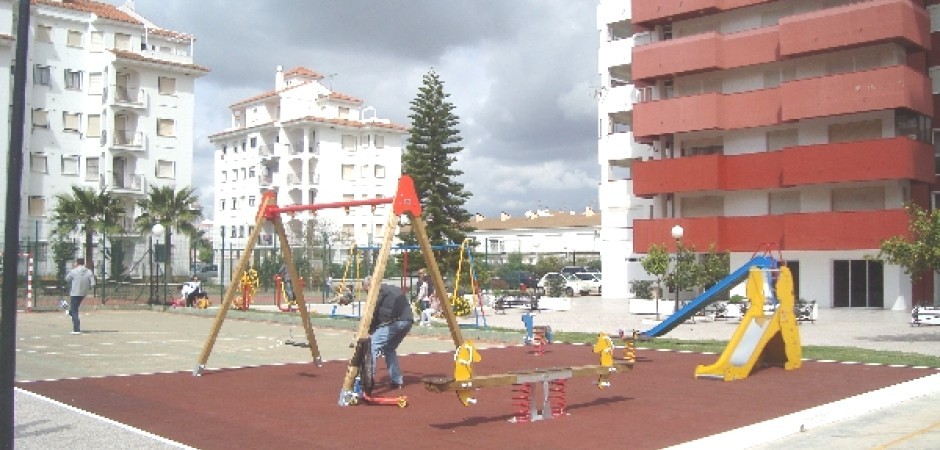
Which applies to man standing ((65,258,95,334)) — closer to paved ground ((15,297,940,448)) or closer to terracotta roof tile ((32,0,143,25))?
paved ground ((15,297,940,448))

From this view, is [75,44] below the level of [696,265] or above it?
above

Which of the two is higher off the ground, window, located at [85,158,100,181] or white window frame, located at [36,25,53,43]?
white window frame, located at [36,25,53,43]

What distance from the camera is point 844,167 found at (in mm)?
38312

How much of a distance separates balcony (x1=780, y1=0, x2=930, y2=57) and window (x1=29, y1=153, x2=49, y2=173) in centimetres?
4429

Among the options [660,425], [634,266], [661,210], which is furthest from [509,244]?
[660,425]

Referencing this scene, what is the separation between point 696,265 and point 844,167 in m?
9.31

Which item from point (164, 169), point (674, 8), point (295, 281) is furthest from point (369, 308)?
point (164, 169)

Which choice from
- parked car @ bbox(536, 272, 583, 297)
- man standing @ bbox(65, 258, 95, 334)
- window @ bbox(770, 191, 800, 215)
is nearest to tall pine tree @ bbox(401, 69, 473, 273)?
parked car @ bbox(536, 272, 583, 297)

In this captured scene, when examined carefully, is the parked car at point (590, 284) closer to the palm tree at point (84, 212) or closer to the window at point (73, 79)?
the palm tree at point (84, 212)

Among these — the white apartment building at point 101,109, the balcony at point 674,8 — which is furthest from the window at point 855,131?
the white apartment building at point 101,109

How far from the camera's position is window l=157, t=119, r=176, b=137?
210 ft

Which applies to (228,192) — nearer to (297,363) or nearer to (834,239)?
(834,239)

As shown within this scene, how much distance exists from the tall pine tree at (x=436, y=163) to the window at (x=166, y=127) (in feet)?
63.0

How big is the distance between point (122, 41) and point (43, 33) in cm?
556
